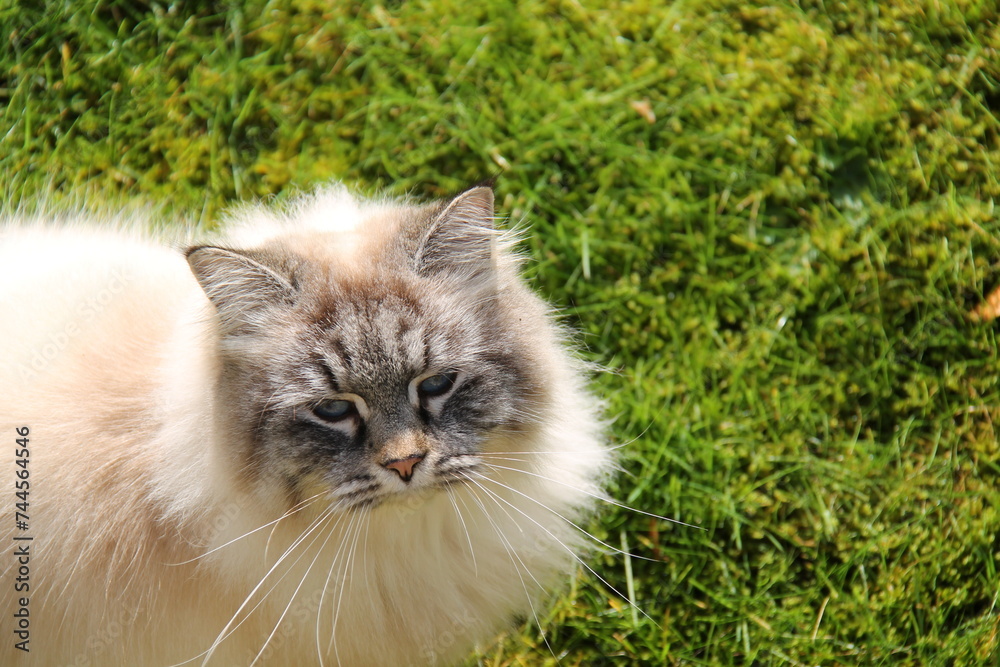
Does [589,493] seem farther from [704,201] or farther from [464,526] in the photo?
[704,201]

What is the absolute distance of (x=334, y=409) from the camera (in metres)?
1.99

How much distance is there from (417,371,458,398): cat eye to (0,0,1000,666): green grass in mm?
1346

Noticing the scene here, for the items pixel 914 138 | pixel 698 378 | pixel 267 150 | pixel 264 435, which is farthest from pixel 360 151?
pixel 914 138

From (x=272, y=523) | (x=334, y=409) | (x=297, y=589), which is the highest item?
(x=334, y=409)

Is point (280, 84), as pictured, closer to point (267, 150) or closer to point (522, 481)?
point (267, 150)

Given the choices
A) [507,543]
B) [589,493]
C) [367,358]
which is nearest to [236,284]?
[367,358]

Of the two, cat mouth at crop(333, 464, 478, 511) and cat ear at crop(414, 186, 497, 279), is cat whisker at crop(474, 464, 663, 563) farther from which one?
cat ear at crop(414, 186, 497, 279)

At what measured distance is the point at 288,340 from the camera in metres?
2.01

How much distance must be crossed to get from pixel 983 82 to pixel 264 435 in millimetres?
3354

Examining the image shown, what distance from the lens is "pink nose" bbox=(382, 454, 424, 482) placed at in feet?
6.40

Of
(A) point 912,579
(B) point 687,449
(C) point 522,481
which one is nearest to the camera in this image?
(C) point 522,481

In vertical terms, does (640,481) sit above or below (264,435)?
below

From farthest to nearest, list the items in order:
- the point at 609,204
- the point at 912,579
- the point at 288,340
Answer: the point at 609,204 < the point at 912,579 < the point at 288,340

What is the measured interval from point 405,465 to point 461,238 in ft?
1.94
